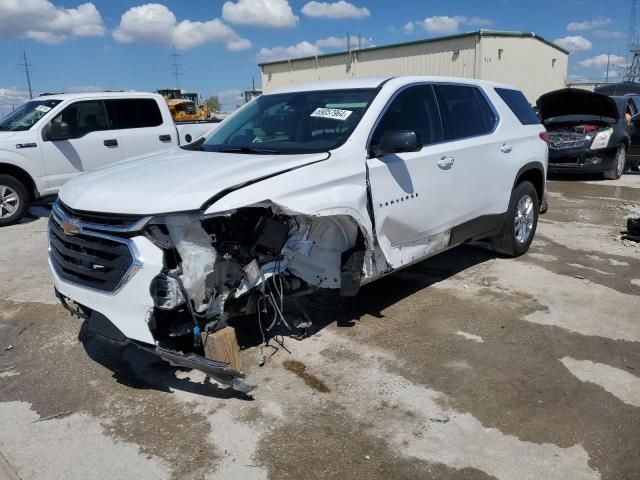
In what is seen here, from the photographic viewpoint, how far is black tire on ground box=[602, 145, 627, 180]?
38.0ft

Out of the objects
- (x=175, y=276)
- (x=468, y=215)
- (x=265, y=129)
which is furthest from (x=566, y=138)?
(x=175, y=276)

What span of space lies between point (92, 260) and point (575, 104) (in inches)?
446

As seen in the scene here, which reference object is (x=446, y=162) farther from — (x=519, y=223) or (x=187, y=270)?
(x=187, y=270)

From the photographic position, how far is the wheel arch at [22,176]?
8406mm

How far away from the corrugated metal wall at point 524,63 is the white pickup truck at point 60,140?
65.8 ft

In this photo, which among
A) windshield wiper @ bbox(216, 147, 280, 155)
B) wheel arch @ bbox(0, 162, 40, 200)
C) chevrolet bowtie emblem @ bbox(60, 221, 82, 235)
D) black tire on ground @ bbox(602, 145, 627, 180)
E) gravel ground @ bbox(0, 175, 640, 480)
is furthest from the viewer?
black tire on ground @ bbox(602, 145, 627, 180)

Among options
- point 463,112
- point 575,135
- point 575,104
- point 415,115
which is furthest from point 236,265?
point 575,104

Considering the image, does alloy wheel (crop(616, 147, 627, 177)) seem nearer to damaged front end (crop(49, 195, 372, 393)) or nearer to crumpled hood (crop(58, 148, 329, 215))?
damaged front end (crop(49, 195, 372, 393))

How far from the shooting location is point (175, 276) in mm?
3121

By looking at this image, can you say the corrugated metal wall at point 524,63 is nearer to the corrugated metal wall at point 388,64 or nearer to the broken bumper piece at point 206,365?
the corrugated metal wall at point 388,64

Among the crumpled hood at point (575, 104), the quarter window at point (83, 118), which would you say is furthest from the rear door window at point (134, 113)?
the crumpled hood at point (575, 104)

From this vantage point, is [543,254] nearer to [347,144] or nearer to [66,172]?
[347,144]

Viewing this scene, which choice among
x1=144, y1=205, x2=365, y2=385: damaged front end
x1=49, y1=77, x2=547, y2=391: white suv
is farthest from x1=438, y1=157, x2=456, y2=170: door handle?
x1=144, y1=205, x2=365, y2=385: damaged front end

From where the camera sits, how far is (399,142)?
3918mm
